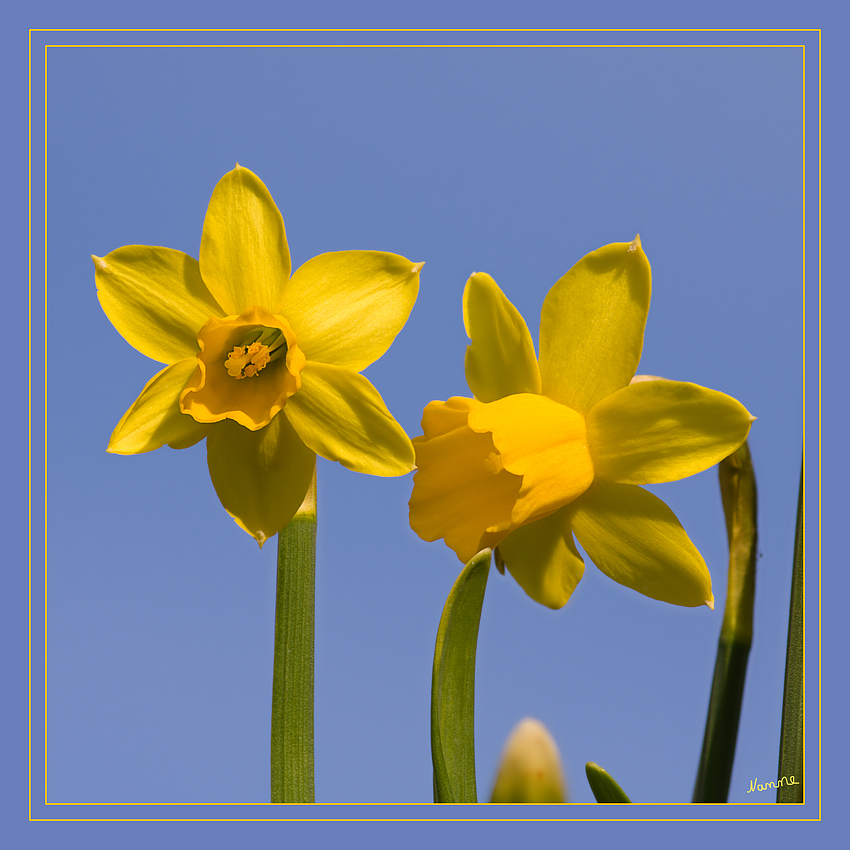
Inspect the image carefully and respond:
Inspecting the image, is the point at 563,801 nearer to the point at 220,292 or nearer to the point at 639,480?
the point at 639,480

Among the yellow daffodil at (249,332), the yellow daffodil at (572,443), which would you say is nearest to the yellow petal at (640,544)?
the yellow daffodil at (572,443)

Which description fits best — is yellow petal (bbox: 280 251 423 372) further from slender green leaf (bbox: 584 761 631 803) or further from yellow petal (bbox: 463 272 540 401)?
slender green leaf (bbox: 584 761 631 803)

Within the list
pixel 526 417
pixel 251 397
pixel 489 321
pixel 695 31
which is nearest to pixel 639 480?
pixel 526 417

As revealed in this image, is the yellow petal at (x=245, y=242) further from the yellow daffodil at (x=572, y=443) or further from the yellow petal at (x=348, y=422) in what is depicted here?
the yellow daffodil at (x=572, y=443)

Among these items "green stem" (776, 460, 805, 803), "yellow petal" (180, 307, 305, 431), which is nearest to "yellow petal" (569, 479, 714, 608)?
"green stem" (776, 460, 805, 803)

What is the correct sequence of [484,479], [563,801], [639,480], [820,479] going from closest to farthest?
[639,480] → [484,479] → [820,479] → [563,801]

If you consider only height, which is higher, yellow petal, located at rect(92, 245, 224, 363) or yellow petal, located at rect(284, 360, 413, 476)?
yellow petal, located at rect(92, 245, 224, 363)
